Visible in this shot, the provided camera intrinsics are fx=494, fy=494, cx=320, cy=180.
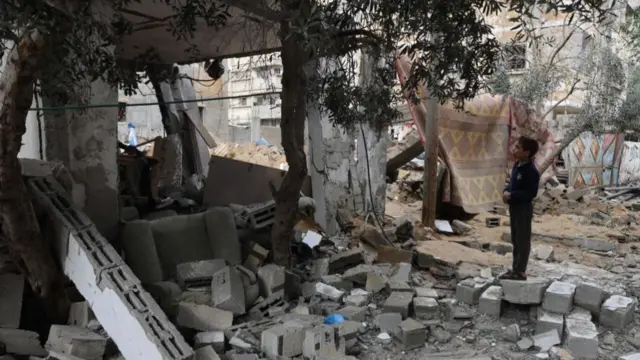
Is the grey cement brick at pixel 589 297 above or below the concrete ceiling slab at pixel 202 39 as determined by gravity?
below

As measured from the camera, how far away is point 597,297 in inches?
166

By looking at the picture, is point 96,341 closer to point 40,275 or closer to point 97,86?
point 40,275

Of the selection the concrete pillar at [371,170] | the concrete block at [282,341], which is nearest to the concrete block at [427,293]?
the concrete block at [282,341]

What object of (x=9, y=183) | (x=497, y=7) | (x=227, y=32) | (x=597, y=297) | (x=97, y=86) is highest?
(x=227, y=32)

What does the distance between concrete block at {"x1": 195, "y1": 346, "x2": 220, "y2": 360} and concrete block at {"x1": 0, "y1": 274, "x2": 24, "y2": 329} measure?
1380 mm

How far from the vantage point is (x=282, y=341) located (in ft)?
11.8

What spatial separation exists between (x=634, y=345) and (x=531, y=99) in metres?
10.0

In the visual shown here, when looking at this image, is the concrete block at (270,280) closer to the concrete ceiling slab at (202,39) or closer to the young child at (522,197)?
the young child at (522,197)

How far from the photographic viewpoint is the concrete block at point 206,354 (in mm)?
3396

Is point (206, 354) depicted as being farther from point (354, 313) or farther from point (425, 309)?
point (425, 309)

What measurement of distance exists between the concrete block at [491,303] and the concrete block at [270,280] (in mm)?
1816

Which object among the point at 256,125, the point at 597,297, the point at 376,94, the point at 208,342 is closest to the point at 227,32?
the point at 376,94

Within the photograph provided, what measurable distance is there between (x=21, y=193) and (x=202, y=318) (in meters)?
1.57

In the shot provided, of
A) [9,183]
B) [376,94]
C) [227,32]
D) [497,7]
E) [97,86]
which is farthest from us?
[227,32]
